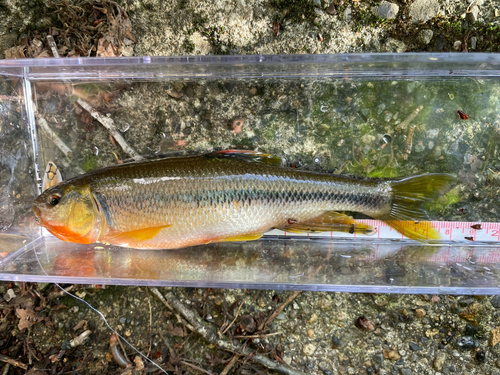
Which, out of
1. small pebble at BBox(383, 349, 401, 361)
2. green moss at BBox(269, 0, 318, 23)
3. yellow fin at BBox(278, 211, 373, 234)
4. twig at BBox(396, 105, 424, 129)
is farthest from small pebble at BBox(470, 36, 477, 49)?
small pebble at BBox(383, 349, 401, 361)

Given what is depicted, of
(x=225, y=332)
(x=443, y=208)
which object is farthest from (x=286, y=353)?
(x=443, y=208)

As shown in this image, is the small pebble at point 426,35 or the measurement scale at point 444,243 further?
the measurement scale at point 444,243

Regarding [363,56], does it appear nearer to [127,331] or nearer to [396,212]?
[396,212]

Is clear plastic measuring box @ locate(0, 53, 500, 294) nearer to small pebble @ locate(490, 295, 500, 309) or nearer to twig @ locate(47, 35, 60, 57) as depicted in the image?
twig @ locate(47, 35, 60, 57)

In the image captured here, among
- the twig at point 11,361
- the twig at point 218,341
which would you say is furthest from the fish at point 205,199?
the twig at point 11,361

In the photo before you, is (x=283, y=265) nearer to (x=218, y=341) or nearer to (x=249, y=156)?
(x=218, y=341)

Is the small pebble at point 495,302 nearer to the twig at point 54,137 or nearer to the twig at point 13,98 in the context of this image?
the twig at point 54,137
